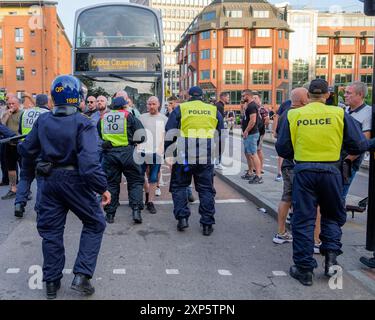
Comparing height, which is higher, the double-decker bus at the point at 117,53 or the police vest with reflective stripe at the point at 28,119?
the double-decker bus at the point at 117,53

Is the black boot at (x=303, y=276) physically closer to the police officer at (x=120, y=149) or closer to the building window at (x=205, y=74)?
the police officer at (x=120, y=149)

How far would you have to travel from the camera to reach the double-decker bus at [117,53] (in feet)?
36.7

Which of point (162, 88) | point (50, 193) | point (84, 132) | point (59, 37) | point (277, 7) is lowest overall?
point (50, 193)

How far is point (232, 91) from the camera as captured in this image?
6381 cm

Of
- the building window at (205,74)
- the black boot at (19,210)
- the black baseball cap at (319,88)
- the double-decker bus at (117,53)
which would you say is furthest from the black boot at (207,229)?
the building window at (205,74)

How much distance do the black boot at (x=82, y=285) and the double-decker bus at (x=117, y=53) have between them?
8.23 m

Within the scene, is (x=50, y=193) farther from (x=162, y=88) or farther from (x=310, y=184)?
(x=162, y=88)

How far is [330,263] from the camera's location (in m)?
4.11

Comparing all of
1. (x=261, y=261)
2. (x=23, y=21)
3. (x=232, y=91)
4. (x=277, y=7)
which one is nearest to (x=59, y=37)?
(x=23, y=21)

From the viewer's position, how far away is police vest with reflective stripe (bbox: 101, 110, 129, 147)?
6.06 metres

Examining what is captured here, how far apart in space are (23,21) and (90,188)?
69.4 metres

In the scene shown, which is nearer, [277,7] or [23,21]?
[23,21]

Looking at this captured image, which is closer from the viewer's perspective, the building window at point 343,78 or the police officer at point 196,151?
the police officer at point 196,151

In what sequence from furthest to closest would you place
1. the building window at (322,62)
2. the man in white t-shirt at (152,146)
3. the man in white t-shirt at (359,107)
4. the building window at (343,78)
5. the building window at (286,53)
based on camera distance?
the building window at (322,62)
the building window at (343,78)
the building window at (286,53)
the man in white t-shirt at (152,146)
the man in white t-shirt at (359,107)
